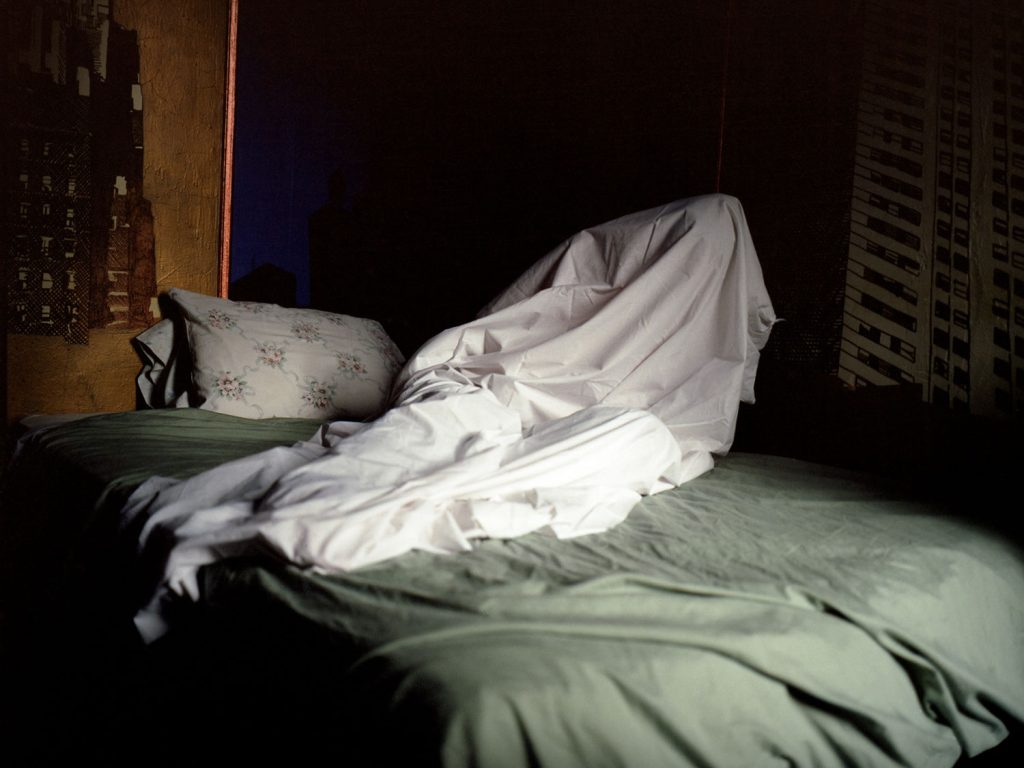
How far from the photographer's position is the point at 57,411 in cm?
241

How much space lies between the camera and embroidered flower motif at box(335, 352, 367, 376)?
2371 mm

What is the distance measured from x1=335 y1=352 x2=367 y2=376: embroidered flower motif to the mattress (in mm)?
1097

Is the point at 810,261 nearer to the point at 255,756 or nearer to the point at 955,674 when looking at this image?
the point at 955,674

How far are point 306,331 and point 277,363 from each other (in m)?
0.16

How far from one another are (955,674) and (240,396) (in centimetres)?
184

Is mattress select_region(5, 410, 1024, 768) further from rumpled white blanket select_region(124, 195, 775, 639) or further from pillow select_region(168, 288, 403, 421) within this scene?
pillow select_region(168, 288, 403, 421)

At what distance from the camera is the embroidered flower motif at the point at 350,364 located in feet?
A: 7.78

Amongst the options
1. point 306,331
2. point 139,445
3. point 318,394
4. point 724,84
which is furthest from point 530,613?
point 724,84

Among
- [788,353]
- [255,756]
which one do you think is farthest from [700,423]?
[255,756]

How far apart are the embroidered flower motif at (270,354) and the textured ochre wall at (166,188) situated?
0.49 metres

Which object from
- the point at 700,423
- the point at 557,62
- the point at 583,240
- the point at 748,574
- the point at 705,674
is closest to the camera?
the point at 705,674

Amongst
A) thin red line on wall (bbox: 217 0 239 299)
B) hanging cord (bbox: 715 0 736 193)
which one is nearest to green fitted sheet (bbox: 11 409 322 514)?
thin red line on wall (bbox: 217 0 239 299)

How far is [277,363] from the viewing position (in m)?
2.29

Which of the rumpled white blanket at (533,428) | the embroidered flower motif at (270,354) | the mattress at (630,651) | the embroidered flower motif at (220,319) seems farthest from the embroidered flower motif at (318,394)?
the mattress at (630,651)
